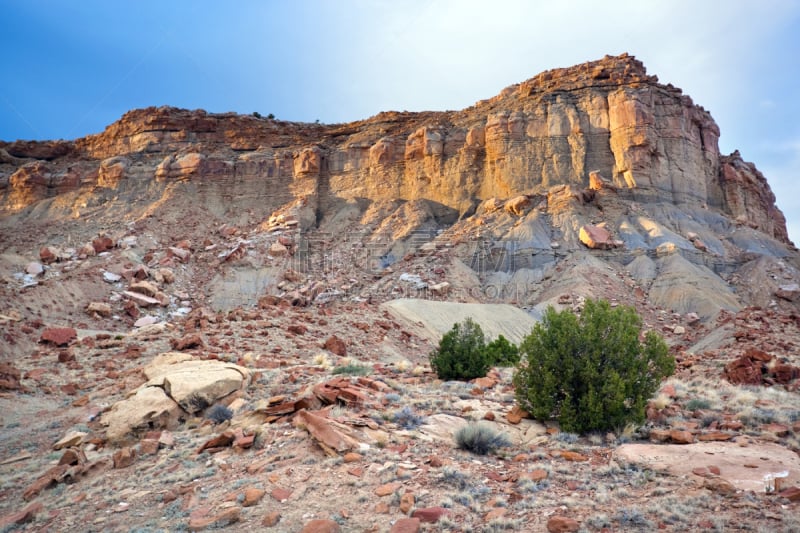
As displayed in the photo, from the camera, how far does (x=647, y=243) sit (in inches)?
1357

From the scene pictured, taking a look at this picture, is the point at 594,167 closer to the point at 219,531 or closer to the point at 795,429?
the point at 795,429

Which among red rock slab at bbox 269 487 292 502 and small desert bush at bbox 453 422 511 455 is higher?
small desert bush at bbox 453 422 511 455

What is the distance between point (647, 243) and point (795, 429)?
95.7 ft

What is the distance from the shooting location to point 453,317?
88.2 ft

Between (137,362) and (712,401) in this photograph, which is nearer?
(712,401)

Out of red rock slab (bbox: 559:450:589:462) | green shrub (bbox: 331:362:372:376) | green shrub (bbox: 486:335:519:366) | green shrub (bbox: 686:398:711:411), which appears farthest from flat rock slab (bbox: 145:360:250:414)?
green shrub (bbox: 686:398:711:411)

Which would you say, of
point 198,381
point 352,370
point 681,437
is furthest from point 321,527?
point 352,370

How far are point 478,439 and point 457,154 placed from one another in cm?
3828

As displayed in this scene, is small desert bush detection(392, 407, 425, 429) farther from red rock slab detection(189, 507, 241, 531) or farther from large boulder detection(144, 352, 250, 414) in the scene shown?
large boulder detection(144, 352, 250, 414)

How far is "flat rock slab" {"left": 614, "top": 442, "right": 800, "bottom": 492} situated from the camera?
573 centimetres

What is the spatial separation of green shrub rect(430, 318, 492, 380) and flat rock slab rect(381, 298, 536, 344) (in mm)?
8935

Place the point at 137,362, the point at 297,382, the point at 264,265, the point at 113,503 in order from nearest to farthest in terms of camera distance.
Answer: the point at 113,503 → the point at 297,382 → the point at 137,362 → the point at 264,265

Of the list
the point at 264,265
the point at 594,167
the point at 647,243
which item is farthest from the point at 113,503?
the point at 594,167

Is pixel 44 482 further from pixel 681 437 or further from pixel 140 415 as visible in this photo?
pixel 681 437
